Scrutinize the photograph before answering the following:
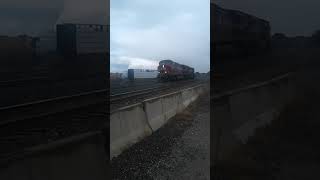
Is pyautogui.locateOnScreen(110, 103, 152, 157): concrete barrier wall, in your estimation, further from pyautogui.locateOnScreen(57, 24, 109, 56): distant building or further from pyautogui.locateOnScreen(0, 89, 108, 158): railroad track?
pyautogui.locateOnScreen(57, 24, 109, 56): distant building

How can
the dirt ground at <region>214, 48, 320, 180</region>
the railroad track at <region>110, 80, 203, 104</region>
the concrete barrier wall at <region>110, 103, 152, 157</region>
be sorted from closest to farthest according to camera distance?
the dirt ground at <region>214, 48, 320, 180</region>
the concrete barrier wall at <region>110, 103, 152, 157</region>
the railroad track at <region>110, 80, 203, 104</region>

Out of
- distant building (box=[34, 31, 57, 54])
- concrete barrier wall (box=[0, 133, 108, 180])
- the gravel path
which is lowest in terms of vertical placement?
the gravel path

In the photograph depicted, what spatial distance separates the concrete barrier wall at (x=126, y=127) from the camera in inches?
283

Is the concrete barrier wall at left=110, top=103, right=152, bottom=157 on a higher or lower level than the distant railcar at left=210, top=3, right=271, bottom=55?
lower

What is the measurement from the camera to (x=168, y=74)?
1348 centimetres

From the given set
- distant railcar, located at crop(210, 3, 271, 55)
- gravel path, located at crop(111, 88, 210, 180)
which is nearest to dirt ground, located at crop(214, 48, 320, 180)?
distant railcar, located at crop(210, 3, 271, 55)

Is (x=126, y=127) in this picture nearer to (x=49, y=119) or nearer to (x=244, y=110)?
(x=49, y=119)

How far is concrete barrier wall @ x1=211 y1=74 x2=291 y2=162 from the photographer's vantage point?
470 cm

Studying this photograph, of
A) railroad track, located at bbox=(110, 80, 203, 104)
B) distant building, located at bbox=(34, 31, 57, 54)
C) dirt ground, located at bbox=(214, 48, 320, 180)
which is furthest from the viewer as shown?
railroad track, located at bbox=(110, 80, 203, 104)

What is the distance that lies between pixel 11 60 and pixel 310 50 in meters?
3.33

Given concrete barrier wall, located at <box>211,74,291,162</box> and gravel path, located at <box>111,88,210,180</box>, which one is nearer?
concrete barrier wall, located at <box>211,74,291,162</box>

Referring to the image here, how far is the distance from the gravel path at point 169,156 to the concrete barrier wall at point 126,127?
0.16m

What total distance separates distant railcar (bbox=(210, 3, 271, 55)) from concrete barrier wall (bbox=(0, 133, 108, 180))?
6.20 ft

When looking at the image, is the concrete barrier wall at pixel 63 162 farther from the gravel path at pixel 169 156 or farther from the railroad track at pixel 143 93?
the railroad track at pixel 143 93
